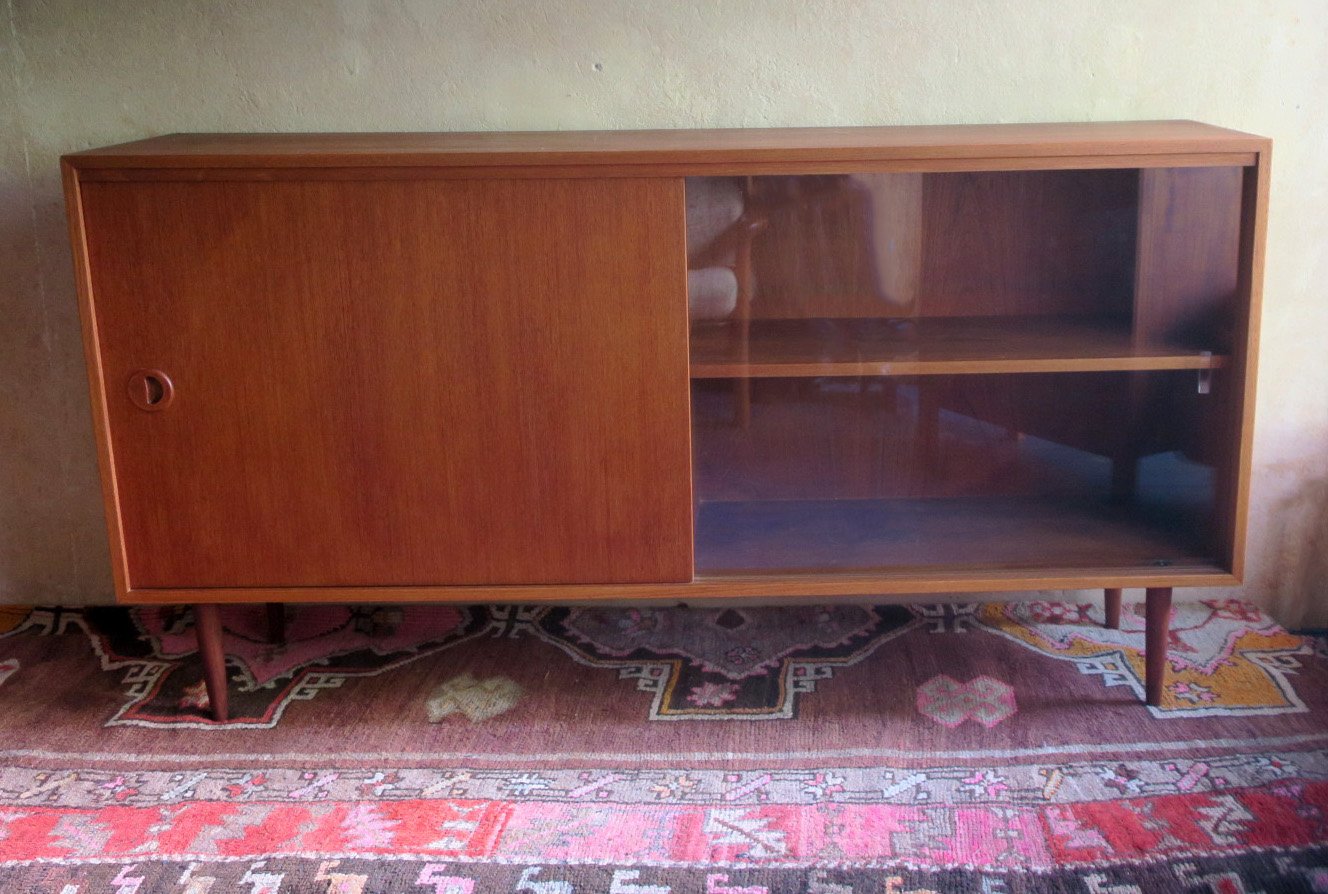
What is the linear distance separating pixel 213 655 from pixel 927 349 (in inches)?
34.1

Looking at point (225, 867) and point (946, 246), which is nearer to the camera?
point (225, 867)

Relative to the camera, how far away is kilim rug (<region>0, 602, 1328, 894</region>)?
3.52 ft

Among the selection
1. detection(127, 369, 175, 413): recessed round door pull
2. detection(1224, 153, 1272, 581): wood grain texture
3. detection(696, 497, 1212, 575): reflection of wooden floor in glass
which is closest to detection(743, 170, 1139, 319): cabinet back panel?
detection(1224, 153, 1272, 581): wood grain texture

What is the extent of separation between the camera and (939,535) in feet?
4.36

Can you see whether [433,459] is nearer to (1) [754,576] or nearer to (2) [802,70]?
(1) [754,576]

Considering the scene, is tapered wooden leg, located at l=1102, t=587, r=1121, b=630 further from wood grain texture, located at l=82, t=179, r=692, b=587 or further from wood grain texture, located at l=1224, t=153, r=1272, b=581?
wood grain texture, located at l=82, t=179, r=692, b=587

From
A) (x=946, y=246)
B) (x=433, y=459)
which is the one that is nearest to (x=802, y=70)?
(x=946, y=246)

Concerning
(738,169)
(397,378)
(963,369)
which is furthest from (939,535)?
(397,378)

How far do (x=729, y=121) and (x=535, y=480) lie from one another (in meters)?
0.55

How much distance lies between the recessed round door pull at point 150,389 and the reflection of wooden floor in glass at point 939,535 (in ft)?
1.87

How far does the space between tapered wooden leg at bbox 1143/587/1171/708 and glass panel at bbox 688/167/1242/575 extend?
5 centimetres

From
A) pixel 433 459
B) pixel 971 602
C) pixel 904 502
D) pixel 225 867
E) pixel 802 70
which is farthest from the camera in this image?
pixel 971 602

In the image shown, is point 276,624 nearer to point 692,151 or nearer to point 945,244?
point 692,151

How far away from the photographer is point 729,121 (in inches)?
58.4
